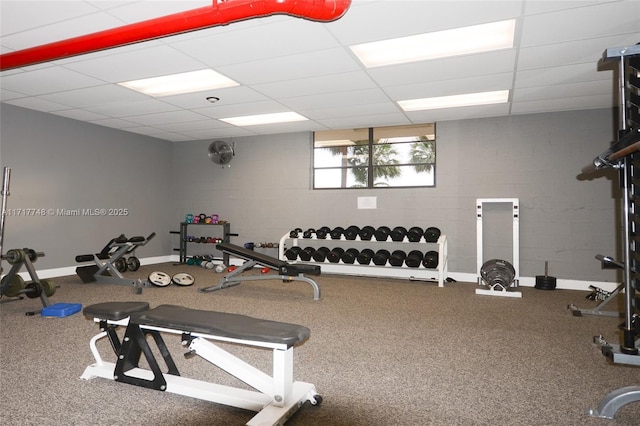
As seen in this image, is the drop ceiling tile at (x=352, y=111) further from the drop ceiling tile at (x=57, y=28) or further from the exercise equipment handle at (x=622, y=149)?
the exercise equipment handle at (x=622, y=149)

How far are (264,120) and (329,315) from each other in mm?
3545

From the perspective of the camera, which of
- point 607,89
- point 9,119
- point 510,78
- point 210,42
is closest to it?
point 210,42

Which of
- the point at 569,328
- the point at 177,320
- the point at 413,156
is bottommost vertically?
the point at 569,328

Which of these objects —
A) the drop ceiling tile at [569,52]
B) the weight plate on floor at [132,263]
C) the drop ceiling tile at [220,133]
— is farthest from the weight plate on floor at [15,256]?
the drop ceiling tile at [569,52]

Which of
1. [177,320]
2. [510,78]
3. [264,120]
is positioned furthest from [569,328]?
[264,120]

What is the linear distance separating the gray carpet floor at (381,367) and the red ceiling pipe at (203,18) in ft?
6.74

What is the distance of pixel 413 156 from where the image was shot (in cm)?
609

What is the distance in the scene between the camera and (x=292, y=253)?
6.12 metres

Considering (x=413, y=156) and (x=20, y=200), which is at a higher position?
(x=413, y=156)

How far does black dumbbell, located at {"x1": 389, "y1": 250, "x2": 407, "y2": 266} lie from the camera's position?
5.46 metres

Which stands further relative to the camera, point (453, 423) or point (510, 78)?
point (510, 78)

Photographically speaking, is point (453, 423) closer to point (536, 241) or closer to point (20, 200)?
point (536, 241)

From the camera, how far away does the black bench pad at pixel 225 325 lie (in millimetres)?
1703

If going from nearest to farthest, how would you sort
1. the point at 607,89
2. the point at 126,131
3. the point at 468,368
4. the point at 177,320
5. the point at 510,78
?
the point at 177,320 → the point at 468,368 → the point at 510,78 → the point at 607,89 → the point at 126,131
